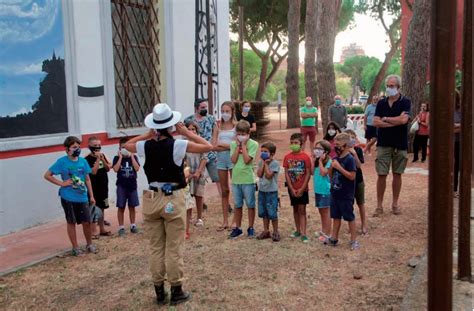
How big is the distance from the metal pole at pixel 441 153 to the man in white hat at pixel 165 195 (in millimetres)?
2030

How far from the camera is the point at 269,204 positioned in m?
5.92

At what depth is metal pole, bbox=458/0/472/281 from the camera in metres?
4.14

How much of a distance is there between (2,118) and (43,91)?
74 cm

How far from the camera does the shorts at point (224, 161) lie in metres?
6.79

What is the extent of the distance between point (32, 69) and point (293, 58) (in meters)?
17.3

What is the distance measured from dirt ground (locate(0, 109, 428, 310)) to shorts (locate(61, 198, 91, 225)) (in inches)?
17.0

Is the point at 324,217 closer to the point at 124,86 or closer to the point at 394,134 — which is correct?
the point at 394,134

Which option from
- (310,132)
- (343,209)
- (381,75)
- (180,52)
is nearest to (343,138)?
(343,209)

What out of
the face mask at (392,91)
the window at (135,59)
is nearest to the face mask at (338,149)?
the face mask at (392,91)

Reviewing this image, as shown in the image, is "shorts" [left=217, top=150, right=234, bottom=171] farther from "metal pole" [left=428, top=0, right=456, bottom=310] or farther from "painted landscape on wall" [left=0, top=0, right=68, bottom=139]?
"metal pole" [left=428, top=0, right=456, bottom=310]

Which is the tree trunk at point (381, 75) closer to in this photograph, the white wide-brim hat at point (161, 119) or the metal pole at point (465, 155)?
the metal pole at point (465, 155)

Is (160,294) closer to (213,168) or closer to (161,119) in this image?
(161,119)

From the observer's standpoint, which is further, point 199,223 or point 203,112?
point 203,112

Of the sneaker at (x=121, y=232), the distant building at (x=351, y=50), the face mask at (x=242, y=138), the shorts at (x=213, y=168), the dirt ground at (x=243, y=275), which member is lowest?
the dirt ground at (x=243, y=275)
